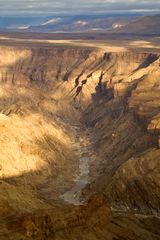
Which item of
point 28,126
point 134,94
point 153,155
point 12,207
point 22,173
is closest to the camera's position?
point 12,207

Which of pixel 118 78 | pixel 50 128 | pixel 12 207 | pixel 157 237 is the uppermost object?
pixel 118 78

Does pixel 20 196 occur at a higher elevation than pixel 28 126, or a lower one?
lower

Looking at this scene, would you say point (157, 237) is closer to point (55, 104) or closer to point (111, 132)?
point (111, 132)

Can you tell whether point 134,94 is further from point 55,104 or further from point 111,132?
point 55,104

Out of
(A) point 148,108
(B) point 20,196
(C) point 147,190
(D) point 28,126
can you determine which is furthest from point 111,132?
(B) point 20,196

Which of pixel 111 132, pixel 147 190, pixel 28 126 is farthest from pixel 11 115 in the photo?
pixel 147 190

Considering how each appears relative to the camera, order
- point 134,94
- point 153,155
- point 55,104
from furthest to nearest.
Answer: point 55,104, point 134,94, point 153,155

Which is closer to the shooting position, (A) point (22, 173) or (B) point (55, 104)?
(A) point (22, 173)
